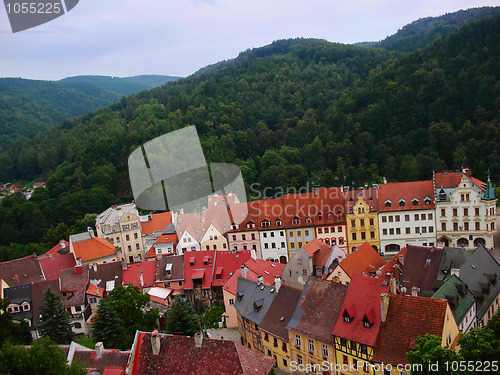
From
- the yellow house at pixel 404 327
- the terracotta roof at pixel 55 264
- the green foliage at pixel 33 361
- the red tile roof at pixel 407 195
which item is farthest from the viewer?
the red tile roof at pixel 407 195

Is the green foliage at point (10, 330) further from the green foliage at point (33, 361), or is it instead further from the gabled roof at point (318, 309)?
the gabled roof at point (318, 309)

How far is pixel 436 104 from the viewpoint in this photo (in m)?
84.1

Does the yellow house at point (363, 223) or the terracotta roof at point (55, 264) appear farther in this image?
the yellow house at point (363, 223)

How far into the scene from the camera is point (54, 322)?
103 ft

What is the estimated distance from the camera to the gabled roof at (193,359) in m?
22.3

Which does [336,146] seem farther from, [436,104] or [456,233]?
[456,233]

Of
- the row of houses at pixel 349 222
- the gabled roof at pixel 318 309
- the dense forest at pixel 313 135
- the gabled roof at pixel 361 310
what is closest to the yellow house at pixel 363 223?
the row of houses at pixel 349 222

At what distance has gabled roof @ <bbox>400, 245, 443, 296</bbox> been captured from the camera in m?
31.6

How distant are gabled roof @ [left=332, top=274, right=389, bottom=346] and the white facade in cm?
2347

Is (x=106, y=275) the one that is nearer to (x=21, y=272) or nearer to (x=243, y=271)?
(x=21, y=272)

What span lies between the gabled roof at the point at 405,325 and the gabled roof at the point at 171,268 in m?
22.3

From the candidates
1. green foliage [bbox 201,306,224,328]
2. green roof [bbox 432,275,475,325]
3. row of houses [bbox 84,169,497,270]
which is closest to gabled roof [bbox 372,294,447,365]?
green roof [bbox 432,275,475,325]

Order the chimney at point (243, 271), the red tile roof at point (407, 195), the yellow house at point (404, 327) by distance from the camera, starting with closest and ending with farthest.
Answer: the yellow house at point (404, 327), the chimney at point (243, 271), the red tile roof at point (407, 195)

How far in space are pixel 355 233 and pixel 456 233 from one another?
402 inches
